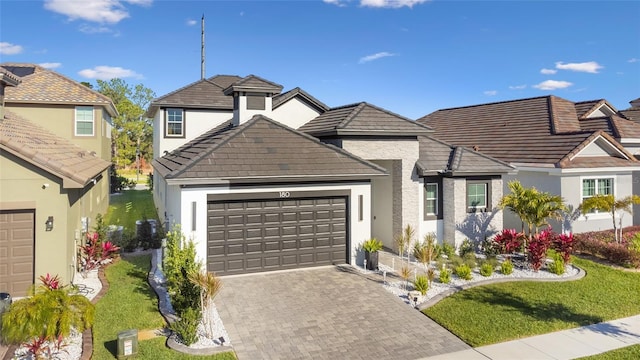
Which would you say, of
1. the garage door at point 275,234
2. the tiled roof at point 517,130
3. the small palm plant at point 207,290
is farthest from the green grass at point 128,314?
the tiled roof at point 517,130

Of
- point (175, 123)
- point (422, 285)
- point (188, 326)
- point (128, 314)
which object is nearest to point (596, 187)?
point (422, 285)

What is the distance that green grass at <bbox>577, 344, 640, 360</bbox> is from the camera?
8641 millimetres

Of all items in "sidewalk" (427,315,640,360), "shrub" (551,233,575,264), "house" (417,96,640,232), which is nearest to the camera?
"sidewalk" (427,315,640,360)

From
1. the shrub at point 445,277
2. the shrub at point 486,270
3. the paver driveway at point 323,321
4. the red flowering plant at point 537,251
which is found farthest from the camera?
the red flowering plant at point 537,251

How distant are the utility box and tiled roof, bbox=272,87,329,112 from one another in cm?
1426

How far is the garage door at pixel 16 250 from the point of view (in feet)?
36.2

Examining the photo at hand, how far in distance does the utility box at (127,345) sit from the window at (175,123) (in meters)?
17.0

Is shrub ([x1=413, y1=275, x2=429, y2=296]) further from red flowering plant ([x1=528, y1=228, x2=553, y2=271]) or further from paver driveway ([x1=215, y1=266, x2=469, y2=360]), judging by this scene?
red flowering plant ([x1=528, y1=228, x2=553, y2=271])

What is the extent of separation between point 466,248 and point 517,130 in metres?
12.0

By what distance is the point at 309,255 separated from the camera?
48.6 ft

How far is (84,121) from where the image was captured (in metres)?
22.5

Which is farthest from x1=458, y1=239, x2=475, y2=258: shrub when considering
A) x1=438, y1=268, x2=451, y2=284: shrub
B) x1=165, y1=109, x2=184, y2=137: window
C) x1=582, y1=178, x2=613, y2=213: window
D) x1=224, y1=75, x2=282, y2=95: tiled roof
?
x1=165, y1=109, x2=184, y2=137: window

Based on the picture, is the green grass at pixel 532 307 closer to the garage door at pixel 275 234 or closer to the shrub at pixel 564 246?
the shrub at pixel 564 246

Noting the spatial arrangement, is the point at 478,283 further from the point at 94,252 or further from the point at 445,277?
the point at 94,252
